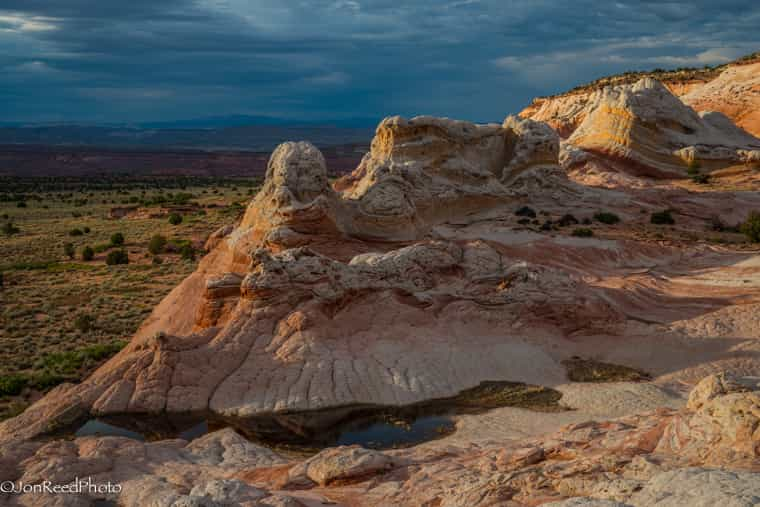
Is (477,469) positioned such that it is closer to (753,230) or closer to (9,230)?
(753,230)

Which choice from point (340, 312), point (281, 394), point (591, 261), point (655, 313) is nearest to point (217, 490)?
point (281, 394)

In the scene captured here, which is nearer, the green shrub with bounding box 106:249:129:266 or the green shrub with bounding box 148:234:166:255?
the green shrub with bounding box 106:249:129:266

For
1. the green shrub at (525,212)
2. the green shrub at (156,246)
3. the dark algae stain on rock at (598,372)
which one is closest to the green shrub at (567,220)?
the green shrub at (525,212)

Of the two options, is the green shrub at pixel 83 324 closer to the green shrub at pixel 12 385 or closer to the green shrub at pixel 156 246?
the green shrub at pixel 12 385

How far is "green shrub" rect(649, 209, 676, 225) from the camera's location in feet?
118

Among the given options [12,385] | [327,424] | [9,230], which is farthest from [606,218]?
[9,230]

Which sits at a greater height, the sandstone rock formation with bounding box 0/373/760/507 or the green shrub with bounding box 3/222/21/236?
the sandstone rock formation with bounding box 0/373/760/507

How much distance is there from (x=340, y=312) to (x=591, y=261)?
12.8 m

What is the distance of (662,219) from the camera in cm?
3616

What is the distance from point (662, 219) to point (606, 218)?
318cm

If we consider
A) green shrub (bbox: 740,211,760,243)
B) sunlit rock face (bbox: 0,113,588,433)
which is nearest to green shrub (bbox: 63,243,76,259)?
sunlit rock face (bbox: 0,113,588,433)

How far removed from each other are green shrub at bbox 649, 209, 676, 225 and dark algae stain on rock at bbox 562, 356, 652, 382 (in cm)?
1866

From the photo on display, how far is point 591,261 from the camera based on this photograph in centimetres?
2830

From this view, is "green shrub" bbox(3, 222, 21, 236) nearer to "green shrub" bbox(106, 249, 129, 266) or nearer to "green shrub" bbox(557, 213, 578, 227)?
"green shrub" bbox(106, 249, 129, 266)
